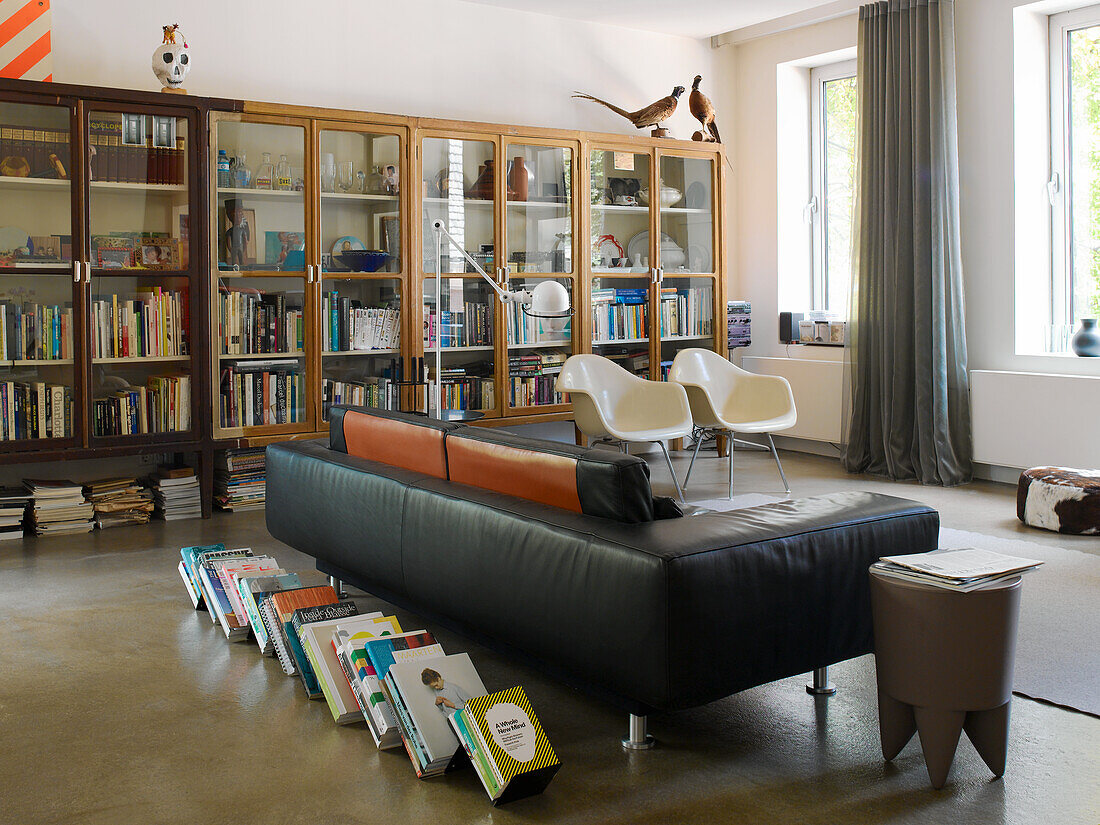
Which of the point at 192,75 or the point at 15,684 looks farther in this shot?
the point at 192,75

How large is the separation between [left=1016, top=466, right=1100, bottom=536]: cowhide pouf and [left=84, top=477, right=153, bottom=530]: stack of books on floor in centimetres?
423

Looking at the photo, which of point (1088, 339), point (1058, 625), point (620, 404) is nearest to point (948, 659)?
point (1058, 625)

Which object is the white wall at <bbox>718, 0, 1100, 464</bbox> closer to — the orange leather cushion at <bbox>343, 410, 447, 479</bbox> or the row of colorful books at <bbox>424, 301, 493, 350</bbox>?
the row of colorful books at <bbox>424, 301, 493, 350</bbox>

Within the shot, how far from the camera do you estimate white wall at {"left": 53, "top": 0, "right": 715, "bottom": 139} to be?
17.5ft

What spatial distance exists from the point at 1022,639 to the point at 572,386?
2.91 m

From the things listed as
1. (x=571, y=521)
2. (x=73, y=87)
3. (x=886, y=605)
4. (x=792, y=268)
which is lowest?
(x=886, y=605)

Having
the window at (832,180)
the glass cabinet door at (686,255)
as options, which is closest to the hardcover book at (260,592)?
the glass cabinet door at (686,255)

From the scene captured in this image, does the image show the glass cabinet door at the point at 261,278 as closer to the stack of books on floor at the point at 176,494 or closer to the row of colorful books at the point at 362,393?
the row of colorful books at the point at 362,393

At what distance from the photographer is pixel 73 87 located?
481 cm

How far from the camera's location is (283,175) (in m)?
5.43

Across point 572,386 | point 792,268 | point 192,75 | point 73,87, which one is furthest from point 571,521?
point 792,268

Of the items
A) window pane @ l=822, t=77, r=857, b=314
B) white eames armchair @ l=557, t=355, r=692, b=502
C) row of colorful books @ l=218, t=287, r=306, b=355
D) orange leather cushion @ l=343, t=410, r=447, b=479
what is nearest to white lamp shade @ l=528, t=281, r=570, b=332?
white eames armchair @ l=557, t=355, r=692, b=502

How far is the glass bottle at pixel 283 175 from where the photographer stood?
5.41 metres

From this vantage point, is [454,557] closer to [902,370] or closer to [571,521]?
[571,521]
